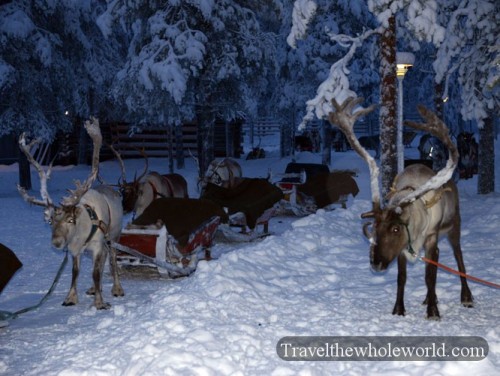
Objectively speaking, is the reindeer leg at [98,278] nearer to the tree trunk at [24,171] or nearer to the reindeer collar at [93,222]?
the reindeer collar at [93,222]

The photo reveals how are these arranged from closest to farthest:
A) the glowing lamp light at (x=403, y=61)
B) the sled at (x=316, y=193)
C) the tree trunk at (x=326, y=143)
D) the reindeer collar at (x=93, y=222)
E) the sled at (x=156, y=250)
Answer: the reindeer collar at (x=93, y=222), the sled at (x=156, y=250), the glowing lamp light at (x=403, y=61), the sled at (x=316, y=193), the tree trunk at (x=326, y=143)

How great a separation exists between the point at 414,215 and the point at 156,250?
4.43 meters

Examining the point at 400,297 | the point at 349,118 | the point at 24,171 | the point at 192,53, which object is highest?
the point at 192,53

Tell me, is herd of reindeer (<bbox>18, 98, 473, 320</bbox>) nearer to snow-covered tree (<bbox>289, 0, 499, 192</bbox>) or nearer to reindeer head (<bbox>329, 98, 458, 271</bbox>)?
reindeer head (<bbox>329, 98, 458, 271</bbox>)

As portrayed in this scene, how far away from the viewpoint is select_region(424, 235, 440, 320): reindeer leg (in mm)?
7031

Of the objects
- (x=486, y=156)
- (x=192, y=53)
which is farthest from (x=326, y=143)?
(x=192, y=53)

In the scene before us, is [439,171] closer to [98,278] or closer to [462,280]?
[462,280]

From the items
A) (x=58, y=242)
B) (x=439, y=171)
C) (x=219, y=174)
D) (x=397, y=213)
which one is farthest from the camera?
(x=219, y=174)

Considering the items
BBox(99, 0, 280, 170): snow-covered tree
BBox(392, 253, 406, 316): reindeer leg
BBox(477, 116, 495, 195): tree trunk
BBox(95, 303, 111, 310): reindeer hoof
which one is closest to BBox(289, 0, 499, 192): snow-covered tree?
BBox(477, 116, 495, 195): tree trunk

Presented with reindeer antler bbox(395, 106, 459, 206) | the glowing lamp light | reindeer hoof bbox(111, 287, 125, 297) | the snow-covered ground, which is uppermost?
the glowing lamp light

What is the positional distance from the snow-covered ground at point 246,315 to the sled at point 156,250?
14.2 inches

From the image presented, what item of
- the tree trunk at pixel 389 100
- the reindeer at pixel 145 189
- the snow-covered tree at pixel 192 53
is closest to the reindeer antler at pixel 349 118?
the reindeer at pixel 145 189

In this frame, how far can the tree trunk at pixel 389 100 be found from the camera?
14.4m

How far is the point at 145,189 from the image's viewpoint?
12.9 metres
